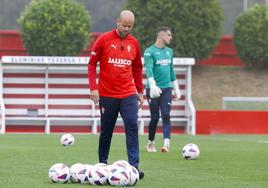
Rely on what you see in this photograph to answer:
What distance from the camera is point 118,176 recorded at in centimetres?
1032

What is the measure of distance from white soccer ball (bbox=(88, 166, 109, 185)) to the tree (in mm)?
27311

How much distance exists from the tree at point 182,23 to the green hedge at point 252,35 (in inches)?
59.9

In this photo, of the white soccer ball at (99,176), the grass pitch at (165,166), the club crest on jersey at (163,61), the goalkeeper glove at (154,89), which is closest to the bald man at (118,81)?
the grass pitch at (165,166)

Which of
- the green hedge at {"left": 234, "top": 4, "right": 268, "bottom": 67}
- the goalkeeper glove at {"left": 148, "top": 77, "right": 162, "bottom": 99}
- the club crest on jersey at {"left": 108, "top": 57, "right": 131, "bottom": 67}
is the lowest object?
the green hedge at {"left": 234, "top": 4, "right": 268, "bottom": 67}

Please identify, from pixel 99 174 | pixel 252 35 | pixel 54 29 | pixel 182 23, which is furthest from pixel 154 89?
pixel 252 35

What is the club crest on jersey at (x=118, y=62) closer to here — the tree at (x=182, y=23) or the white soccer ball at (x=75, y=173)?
the white soccer ball at (x=75, y=173)

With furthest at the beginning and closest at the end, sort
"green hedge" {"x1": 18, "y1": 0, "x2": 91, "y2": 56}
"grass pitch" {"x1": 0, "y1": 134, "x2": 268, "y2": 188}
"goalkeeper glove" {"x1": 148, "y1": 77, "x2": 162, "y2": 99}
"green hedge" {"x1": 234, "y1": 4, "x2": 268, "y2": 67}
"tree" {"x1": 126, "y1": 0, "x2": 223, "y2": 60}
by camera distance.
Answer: "green hedge" {"x1": 234, "y1": 4, "x2": 268, "y2": 67}, "tree" {"x1": 126, "y1": 0, "x2": 223, "y2": 60}, "green hedge" {"x1": 18, "y1": 0, "x2": 91, "y2": 56}, "goalkeeper glove" {"x1": 148, "y1": 77, "x2": 162, "y2": 99}, "grass pitch" {"x1": 0, "y1": 134, "x2": 268, "y2": 188}

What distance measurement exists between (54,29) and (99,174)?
1089 inches

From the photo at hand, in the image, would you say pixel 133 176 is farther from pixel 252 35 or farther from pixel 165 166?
pixel 252 35

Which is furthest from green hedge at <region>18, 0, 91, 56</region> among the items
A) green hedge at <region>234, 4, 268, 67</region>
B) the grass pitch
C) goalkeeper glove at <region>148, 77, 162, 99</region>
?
goalkeeper glove at <region>148, 77, 162, 99</region>

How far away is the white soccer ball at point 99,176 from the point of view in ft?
34.0

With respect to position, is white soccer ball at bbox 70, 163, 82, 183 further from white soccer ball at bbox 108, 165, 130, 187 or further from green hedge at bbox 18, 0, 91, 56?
green hedge at bbox 18, 0, 91, 56

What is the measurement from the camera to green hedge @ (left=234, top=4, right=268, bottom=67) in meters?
39.3

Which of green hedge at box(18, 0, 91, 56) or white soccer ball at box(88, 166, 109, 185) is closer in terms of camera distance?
white soccer ball at box(88, 166, 109, 185)
